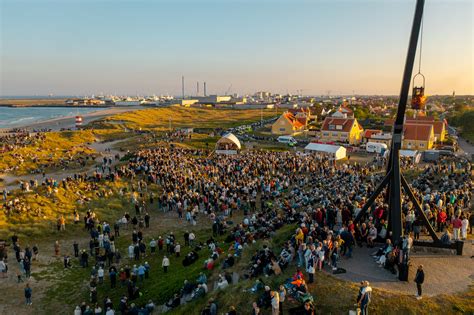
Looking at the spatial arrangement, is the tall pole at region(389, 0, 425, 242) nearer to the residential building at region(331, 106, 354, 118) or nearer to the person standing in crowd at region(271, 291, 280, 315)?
the person standing in crowd at region(271, 291, 280, 315)

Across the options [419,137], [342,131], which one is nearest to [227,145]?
[342,131]

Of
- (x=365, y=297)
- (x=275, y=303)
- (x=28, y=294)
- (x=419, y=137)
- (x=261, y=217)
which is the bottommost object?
(x=28, y=294)

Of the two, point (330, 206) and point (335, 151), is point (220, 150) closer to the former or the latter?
point (335, 151)

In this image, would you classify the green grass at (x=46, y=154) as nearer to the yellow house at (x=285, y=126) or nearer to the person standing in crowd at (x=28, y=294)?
the person standing in crowd at (x=28, y=294)

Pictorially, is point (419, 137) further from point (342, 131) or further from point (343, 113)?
point (343, 113)

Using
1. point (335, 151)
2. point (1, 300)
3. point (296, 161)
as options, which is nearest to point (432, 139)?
point (335, 151)
